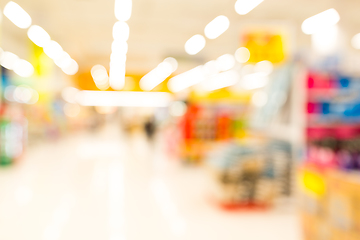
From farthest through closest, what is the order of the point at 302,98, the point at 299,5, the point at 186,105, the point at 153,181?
1. the point at 186,105
2. the point at 299,5
3. the point at 153,181
4. the point at 302,98

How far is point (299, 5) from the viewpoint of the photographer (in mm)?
8719

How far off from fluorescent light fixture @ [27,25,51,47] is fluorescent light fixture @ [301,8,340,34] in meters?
8.08

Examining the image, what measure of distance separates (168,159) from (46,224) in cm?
645

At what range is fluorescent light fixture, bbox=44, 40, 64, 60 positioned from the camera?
40.8ft

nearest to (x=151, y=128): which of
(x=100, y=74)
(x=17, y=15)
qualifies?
(x=17, y=15)

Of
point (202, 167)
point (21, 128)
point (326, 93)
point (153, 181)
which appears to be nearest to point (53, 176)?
point (153, 181)

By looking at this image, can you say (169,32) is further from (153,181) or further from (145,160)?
(153,181)

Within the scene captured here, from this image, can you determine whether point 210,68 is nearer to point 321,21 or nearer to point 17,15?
point 321,21

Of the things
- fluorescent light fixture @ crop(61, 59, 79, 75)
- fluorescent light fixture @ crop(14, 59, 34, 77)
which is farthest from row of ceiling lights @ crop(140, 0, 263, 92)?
fluorescent light fixture @ crop(14, 59, 34, 77)

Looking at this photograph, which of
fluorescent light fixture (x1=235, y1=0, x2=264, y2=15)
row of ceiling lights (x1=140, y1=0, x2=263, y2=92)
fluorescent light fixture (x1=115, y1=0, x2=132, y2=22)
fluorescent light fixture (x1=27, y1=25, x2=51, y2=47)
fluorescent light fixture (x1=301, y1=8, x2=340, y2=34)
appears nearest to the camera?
fluorescent light fixture (x1=115, y1=0, x2=132, y2=22)

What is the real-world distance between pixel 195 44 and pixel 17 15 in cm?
676

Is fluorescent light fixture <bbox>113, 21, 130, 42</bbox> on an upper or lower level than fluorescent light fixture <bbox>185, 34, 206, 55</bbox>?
lower

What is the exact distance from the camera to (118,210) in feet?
15.4

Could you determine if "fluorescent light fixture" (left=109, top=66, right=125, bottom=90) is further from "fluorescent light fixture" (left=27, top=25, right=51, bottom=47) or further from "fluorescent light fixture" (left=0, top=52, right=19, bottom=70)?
"fluorescent light fixture" (left=27, top=25, right=51, bottom=47)
